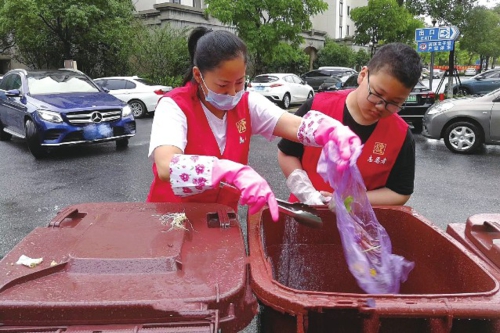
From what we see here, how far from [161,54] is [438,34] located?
32.7 feet

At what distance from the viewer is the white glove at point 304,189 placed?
189 cm

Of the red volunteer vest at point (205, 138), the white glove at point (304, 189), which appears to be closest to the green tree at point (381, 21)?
the white glove at point (304, 189)

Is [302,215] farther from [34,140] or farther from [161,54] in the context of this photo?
[161,54]

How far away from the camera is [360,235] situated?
61.1 inches

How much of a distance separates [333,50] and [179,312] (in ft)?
104

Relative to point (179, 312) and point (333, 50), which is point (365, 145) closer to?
point (179, 312)

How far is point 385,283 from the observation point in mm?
1533

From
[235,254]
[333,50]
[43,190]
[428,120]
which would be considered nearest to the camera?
[235,254]

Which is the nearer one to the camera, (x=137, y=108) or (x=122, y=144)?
(x=122, y=144)

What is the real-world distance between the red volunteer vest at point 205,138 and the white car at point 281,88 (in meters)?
12.5

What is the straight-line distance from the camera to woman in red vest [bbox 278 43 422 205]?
5.85 feet

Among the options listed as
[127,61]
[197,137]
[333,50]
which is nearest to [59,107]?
[197,137]

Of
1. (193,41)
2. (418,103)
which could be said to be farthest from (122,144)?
(193,41)

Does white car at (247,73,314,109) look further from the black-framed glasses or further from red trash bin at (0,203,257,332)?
red trash bin at (0,203,257,332)
